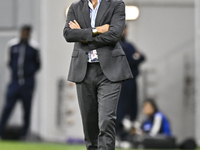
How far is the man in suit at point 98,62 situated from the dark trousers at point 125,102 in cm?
411

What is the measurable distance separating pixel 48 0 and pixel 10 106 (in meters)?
2.45

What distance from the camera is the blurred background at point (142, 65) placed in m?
12.2

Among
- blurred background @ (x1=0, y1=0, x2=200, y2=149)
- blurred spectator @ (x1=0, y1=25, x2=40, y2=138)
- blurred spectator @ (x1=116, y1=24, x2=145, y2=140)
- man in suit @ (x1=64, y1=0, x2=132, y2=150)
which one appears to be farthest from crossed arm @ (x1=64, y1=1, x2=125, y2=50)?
blurred background @ (x1=0, y1=0, x2=200, y2=149)

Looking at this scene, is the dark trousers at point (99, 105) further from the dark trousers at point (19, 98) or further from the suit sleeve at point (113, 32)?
the dark trousers at point (19, 98)

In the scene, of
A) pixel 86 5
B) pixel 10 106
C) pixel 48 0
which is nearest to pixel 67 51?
pixel 48 0

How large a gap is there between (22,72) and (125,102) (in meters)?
2.44

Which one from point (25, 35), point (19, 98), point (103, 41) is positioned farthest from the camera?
point (19, 98)

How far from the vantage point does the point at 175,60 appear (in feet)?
42.7

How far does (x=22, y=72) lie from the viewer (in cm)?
1116

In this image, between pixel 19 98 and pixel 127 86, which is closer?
pixel 127 86

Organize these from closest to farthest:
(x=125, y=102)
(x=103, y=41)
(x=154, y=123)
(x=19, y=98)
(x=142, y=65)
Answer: (x=103, y=41)
(x=125, y=102)
(x=154, y=123)
(x=19, y=98)
(x=142, y=65)

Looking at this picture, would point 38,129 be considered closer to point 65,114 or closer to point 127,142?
point 65,114

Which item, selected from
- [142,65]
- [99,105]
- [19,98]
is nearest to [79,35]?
[99,105]

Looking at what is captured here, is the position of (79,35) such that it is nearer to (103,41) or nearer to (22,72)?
(103,41)
